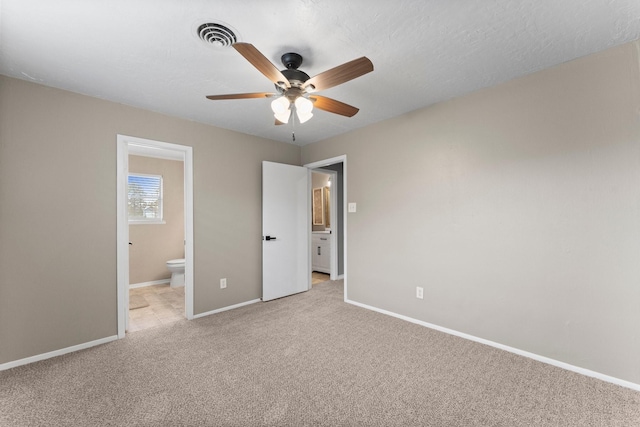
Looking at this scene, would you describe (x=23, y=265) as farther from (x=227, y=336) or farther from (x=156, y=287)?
(x=156, y=287)

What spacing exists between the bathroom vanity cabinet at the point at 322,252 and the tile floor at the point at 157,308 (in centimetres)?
258

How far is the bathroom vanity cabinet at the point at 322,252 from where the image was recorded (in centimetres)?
561

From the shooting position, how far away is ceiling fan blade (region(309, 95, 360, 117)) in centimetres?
204

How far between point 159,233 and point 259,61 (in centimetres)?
444

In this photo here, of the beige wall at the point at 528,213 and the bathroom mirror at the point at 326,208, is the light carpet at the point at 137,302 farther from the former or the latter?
the bathroom mirror at the point at 326,208

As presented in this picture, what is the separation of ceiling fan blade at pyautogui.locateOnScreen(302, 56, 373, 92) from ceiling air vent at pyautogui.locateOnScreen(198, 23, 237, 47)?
0.54 m

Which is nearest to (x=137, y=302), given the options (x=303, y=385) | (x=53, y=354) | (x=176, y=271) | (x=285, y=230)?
(x=176, y=271)

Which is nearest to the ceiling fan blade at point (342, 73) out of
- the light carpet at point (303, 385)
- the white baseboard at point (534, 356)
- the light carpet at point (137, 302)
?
the light carpet at point (303, 385)

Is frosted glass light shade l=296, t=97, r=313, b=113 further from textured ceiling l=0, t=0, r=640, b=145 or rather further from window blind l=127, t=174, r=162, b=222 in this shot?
window blind l=127, t=174, r=162, b=222

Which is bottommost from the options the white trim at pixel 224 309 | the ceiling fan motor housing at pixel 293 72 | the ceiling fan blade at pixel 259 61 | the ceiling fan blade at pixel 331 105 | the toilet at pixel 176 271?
the white trim at pixel 224 309

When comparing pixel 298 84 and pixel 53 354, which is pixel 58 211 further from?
pixel 298 84

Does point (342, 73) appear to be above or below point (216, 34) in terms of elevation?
below

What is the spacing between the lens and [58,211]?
244 cm

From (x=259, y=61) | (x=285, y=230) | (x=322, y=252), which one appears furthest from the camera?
(x=322, y=252)
